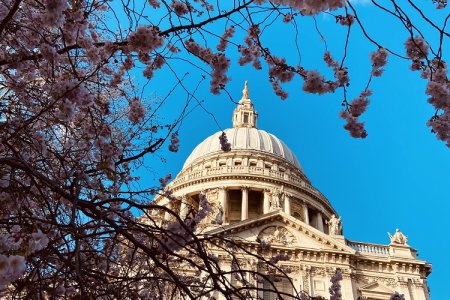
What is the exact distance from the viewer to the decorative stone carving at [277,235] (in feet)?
103

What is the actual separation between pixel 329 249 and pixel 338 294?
23.7m

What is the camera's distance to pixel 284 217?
3256 cm

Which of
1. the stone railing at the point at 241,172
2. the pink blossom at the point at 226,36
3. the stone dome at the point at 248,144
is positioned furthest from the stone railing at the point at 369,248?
the pink blossom at the point at 226,36

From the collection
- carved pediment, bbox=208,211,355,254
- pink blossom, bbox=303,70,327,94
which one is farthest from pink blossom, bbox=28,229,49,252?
carved pediment, bbox=208,211,355,254

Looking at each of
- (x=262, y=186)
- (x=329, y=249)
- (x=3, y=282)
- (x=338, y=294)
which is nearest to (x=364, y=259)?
(x=329, y=249)

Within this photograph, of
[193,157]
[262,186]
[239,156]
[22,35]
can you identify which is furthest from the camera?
[193,157]

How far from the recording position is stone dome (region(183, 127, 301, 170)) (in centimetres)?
5661

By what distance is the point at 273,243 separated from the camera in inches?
1221

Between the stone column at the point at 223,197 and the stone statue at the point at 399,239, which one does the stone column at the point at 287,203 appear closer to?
the stone column at the point at 223,197

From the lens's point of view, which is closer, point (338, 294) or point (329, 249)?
point (338, 294)

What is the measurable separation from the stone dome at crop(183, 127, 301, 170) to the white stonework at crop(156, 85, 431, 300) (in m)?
0.12

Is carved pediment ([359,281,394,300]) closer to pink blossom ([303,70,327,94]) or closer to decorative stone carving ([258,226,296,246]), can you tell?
decorative stone carving ([258,226,296,246])

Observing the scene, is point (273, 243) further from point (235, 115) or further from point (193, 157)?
point (235, 115)

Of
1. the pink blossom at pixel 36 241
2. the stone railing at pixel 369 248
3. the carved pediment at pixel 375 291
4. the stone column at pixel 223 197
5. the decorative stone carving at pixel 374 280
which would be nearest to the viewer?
the pink blossom at pixel 36 241
